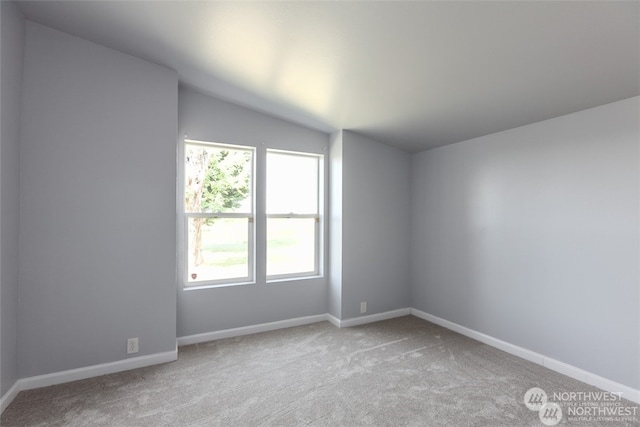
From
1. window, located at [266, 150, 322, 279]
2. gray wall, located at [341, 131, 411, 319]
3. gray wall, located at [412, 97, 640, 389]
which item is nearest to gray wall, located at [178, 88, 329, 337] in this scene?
window, located at [266, 150, 322, 279]

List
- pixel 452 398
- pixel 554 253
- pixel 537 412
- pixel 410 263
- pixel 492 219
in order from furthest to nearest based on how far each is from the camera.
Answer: pixel 410 263
pixel 492 219
pixel 554 253
pixel 452 398
pixel 537 412

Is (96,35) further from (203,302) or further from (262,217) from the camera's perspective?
(203,302)

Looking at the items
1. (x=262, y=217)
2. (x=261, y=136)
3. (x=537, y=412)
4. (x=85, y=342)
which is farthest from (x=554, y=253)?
(x=85, y=342)

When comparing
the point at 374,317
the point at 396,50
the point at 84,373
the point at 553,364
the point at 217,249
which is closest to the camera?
the point at 396,50

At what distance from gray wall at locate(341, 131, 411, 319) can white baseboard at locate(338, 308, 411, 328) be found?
50 millimetres

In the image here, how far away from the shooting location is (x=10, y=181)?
2.13 meters

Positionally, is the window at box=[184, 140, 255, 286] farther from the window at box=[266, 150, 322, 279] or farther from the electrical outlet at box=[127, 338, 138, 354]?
the electrical outlet at box=[127, 338, 138, 354]

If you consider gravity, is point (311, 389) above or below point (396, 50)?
below

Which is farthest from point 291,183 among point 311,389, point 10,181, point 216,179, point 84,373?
point 84,373

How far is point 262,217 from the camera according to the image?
3523mm

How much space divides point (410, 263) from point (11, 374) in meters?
4.06

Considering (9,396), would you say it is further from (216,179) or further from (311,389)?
(216,179)

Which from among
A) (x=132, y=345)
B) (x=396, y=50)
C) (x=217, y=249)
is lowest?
(x=132, y=345)

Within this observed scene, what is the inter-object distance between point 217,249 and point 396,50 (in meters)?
2.62
